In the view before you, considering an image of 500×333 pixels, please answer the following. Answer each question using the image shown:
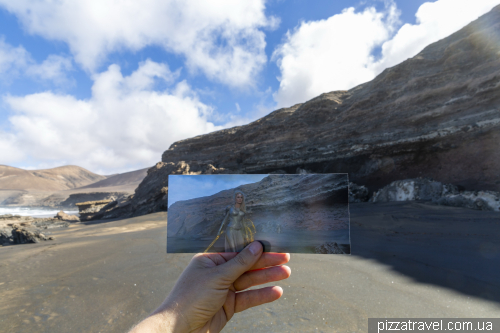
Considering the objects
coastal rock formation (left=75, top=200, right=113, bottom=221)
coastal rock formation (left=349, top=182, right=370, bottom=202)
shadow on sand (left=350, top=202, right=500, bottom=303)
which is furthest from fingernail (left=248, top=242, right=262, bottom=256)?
coastal rock formation (left=75, top=200, right=113, bottom=221)

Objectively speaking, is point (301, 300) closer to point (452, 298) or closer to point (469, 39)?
point (452, 298)

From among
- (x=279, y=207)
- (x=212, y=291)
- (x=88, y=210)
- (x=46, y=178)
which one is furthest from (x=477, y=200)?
(x=46, y=178)

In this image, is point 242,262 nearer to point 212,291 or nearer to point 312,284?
point 212,291

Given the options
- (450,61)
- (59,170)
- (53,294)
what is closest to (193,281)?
(53,294)

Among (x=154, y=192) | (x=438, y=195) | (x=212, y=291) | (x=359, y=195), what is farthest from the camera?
(x=154, y=192)

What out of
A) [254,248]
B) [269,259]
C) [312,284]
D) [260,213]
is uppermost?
[260,213]

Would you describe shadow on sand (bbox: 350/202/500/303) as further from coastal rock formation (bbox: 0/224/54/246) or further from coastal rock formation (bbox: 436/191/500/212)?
coastal rock formation (bbox: 0/224/54/246)

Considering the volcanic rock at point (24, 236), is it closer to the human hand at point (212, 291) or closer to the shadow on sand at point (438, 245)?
the human hand at point (212, 291)
